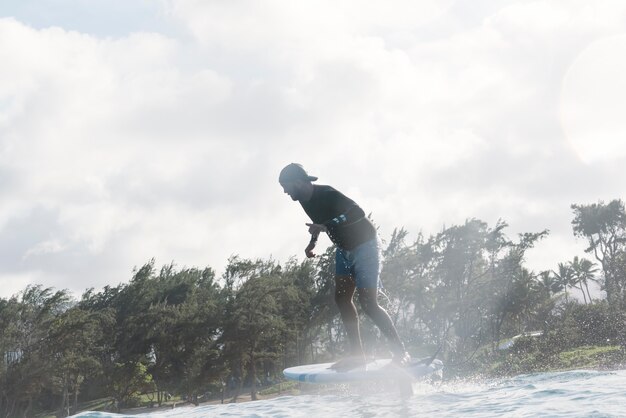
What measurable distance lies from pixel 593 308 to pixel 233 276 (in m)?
34.1

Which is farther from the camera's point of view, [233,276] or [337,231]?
[233,276]

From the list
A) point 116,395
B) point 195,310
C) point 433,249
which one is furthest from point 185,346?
point 433,249

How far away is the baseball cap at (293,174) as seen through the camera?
8.35 meters

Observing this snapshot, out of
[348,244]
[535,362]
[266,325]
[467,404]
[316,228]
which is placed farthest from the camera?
[266,325]

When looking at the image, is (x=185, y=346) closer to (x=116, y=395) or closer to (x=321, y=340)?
(x=116, y=395)

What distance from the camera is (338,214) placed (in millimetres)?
8500

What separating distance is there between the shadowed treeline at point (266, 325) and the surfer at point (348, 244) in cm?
3602

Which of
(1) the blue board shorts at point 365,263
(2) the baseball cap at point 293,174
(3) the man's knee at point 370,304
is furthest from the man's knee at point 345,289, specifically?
(2) the baseball cap at point 293,174

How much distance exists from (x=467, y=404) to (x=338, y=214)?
288 centimetres

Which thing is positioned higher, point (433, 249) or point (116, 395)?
point (433, 249)

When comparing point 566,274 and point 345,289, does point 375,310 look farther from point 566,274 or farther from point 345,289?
point 566,274

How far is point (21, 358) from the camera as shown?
49062 millimetres

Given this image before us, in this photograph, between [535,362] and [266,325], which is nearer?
[535,362]

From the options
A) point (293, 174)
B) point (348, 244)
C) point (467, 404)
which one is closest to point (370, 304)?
point (348, 244)
